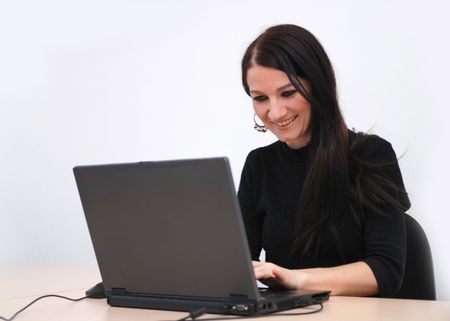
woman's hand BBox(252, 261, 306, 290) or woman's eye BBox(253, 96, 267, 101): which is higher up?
woman's eye BBox(253, 96, 267, 101)

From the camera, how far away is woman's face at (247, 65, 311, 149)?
197 cm

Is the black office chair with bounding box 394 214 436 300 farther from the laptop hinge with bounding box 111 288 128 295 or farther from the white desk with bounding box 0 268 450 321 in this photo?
the laptop hinge with bounding box 111 288 128 295

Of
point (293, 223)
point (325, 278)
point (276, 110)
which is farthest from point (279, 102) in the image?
point (325, 278)

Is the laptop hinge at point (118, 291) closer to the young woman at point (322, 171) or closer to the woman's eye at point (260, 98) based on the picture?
the young woman at point (322, 171)

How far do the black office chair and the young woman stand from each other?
106 millimetres

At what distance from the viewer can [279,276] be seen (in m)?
1.68

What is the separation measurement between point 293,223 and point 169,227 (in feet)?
2.20

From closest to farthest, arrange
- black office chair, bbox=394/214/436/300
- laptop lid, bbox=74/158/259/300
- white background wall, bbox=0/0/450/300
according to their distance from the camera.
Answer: laptop lid, bbox=74/158/259/300, black office chair, bbox=394/214/436/300, white background wall, bbox=0/0/450/300

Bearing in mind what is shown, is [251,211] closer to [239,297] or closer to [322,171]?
[322,171]

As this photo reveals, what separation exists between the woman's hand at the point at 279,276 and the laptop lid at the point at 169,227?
0.64ft

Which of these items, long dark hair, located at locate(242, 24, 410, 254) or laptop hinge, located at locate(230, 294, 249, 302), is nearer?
laptop hinge, located at locate(230, 294, 249, 302)

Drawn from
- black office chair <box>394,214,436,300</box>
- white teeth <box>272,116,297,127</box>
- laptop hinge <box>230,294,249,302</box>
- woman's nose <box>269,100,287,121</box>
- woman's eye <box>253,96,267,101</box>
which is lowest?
black office chair <box>394,214,436,300</box>

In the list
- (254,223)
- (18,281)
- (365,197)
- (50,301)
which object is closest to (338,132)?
(365,197)

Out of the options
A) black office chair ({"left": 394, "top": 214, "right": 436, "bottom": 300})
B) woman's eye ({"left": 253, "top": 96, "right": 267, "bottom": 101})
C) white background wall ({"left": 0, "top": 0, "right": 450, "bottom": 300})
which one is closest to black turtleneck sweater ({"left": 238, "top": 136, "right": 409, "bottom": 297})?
black office chair ({"left": 394, "top": 214, "right": 436, "bottom": 300})
